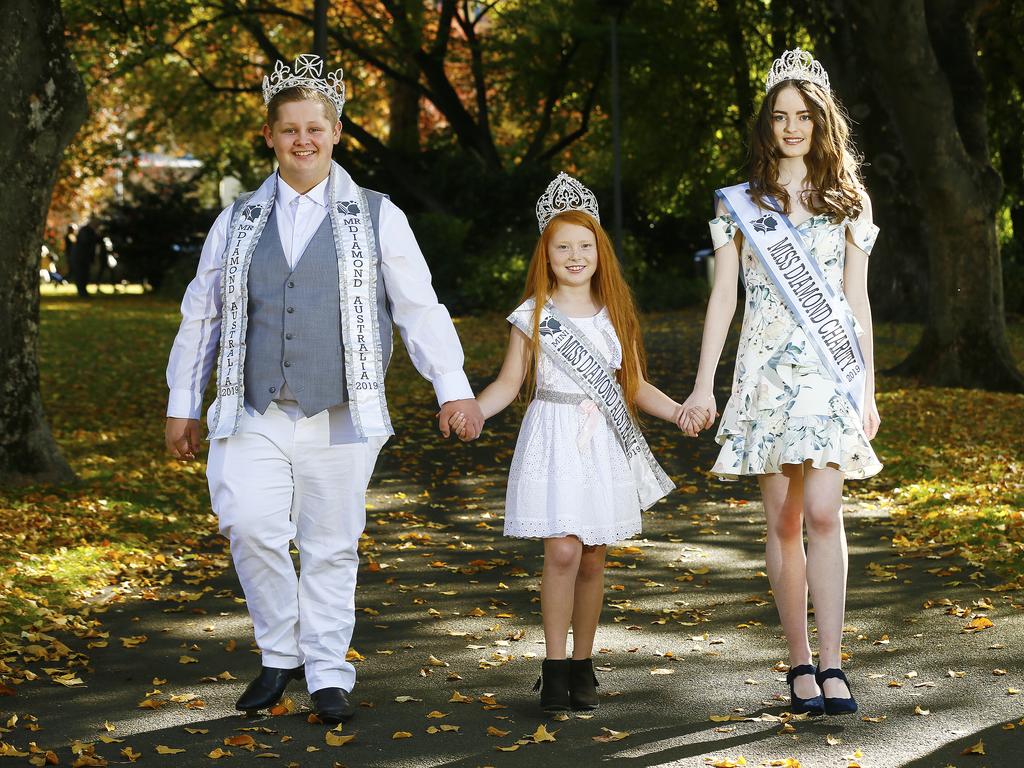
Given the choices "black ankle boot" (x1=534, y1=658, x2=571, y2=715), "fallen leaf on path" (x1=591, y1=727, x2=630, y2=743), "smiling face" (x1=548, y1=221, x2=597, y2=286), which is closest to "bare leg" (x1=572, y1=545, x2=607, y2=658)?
"black ankle boot" (x1=534, y1=658, x2=571, y2=715)

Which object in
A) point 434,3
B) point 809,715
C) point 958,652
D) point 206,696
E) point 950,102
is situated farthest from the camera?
point 434,3

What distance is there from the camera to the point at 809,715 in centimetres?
520

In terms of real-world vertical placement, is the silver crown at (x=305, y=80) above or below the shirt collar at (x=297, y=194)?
above

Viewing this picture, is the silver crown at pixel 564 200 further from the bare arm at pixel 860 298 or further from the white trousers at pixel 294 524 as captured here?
the white trousers at pixel 294 524

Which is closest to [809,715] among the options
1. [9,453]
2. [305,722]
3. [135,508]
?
[305,722]

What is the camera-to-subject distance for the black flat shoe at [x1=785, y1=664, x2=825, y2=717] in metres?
5.20

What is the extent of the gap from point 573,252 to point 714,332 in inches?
23.1

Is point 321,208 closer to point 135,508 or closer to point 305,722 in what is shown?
point 305,722

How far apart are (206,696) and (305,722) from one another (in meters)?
0.55

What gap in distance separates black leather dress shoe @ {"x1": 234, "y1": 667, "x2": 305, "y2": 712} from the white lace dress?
3.09 feet

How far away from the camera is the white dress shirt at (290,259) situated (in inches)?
211

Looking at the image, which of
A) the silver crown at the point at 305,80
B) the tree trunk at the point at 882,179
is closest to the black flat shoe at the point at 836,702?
the silver crown at the point at 305,80

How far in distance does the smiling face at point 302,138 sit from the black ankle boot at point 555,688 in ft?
6.18

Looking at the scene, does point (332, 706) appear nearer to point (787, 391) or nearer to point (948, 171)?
point (787, 391)
